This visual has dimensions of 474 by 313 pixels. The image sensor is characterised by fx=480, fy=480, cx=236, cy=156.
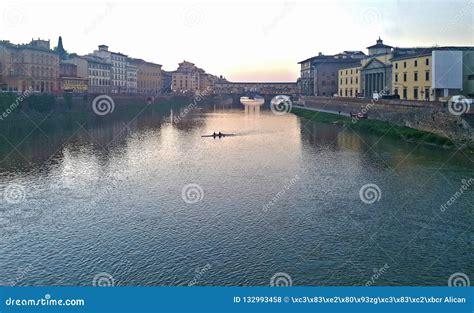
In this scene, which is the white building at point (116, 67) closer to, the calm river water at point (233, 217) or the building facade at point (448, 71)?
the building facade at point (448, 71)

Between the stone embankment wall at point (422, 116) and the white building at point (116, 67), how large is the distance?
243ft

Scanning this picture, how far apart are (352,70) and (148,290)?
299 ft

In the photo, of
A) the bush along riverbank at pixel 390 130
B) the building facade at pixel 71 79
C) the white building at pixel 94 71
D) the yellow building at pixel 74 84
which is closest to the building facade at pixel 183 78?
the white building at pixel 94 71

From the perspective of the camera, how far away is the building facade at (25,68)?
84.3 metres

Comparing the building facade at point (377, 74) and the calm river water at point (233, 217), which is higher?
the building facade at point (377, 74)

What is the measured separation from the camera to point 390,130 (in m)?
57.5

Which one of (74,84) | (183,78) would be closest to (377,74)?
(74,84)

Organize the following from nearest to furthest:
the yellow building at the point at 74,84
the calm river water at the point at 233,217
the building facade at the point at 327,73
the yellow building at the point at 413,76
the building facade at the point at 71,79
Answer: the calm river water at the point at 233,217 → the yellow building at the point at 413,76 → the yellow building at the point at 74,84 → the building facade at the point at 71,79 → the building facade at the point at 327,73

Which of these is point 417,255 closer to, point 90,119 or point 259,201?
point 259,201

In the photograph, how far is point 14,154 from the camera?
1727 inches

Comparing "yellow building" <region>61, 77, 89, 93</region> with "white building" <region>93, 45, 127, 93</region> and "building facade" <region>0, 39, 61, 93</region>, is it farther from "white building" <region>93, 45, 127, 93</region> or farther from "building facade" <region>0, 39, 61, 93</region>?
"white building" <region>93, 45, 127, 93</region>

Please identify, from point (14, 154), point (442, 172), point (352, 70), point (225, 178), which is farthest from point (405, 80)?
point (14, 154)

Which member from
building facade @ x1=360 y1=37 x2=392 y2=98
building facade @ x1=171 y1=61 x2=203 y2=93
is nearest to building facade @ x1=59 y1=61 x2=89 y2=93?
building facade @ x1=360 y1=37 x2=392 y2=98

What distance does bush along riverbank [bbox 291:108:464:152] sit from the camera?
1831 inches
